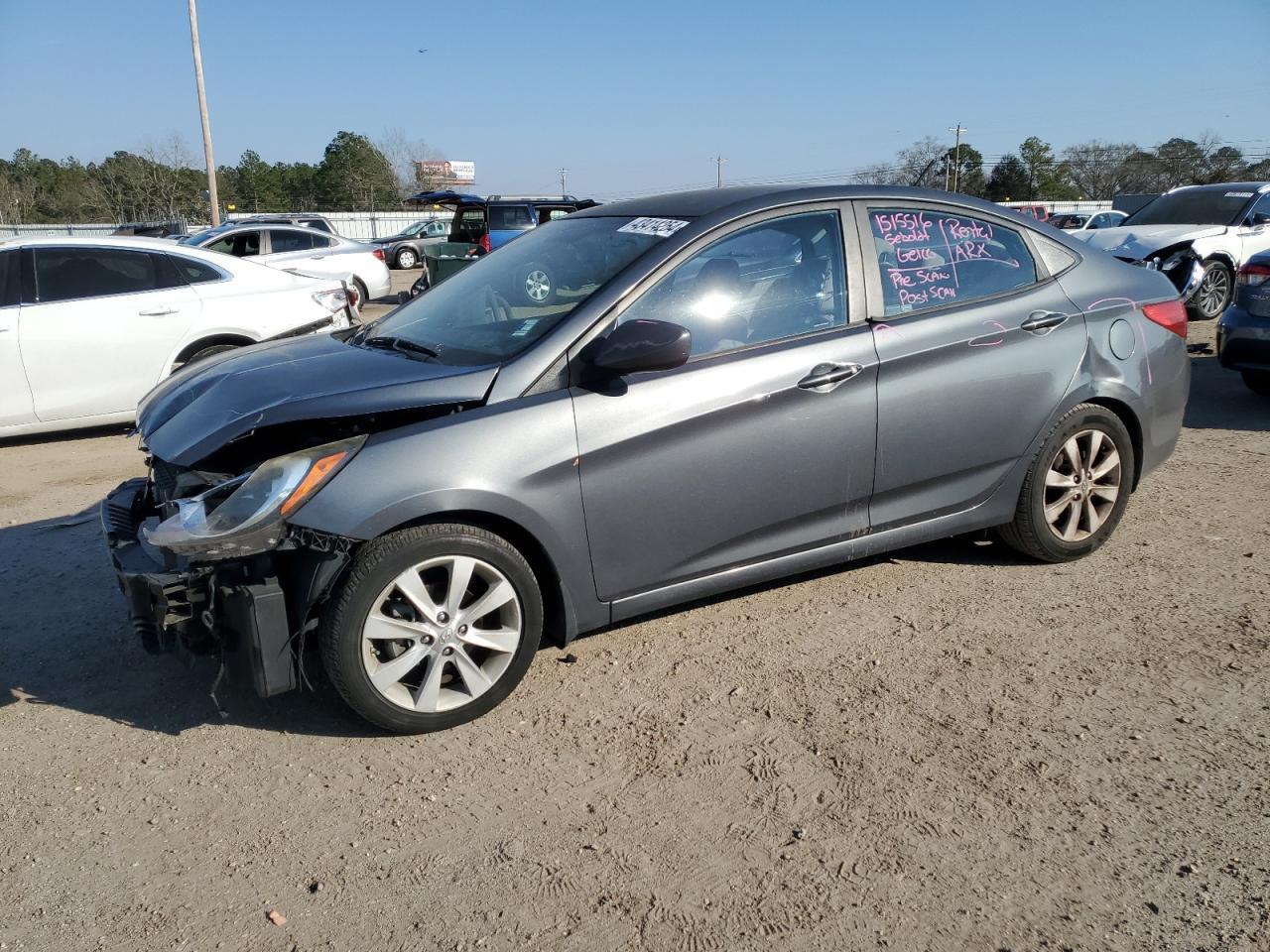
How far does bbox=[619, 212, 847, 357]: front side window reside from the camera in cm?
375

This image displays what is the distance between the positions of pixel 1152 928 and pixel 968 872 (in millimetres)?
426

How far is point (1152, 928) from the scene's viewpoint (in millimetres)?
2430

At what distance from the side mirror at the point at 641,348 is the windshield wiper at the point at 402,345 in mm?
711

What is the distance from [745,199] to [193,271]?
215 inches

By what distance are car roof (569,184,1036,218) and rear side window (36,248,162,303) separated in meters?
4.61

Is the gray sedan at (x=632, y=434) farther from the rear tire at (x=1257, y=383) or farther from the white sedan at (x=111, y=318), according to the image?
the rear tire at (x=1257, y=383)

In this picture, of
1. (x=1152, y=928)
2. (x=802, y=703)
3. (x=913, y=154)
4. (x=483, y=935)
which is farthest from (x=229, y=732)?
(x=913, y=154)

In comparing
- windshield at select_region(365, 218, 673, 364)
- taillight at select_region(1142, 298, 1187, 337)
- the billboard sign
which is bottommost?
taillight at select_region(1142, 298, 1187, 337)

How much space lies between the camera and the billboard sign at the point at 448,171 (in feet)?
247

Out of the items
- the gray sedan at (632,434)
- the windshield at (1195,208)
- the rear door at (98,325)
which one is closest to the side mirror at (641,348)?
the gray sedan at (632,434)

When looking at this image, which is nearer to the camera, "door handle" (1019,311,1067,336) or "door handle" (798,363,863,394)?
"door handle" (798,363,863,394)

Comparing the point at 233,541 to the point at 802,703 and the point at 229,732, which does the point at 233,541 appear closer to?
the point at 229,732

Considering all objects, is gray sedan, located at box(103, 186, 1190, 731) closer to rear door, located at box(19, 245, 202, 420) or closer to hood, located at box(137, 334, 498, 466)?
hood, located at box(137, 334, 498, 466)

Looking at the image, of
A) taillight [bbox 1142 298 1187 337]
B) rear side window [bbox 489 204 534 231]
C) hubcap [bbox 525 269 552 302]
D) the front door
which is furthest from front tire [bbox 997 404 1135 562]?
rear side window [bbox 489 204 534 231]
